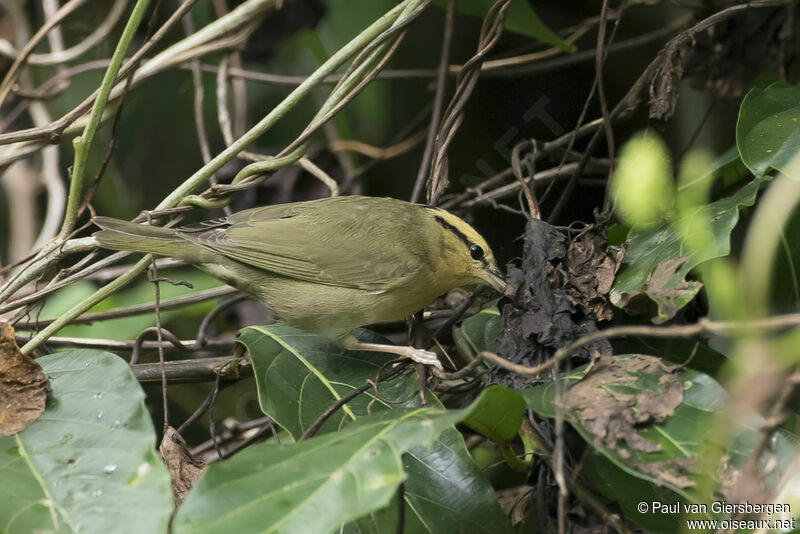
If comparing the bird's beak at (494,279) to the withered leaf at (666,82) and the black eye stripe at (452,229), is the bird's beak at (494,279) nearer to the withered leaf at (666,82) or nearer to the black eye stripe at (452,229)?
the black eye stripe at (452,229)

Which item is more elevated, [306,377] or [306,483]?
[306,483]

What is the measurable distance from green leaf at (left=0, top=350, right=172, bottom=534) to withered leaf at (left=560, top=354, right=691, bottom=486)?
963mm

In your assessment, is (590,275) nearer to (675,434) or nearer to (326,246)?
(675,434)

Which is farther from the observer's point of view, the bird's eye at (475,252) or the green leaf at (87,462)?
the bird's eye at (475,252)

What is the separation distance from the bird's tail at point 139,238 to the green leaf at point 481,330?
1.06 meters

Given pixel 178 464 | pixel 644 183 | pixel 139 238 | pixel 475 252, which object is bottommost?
pixel 178 464

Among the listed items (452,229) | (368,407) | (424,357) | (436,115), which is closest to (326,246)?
(452,229)

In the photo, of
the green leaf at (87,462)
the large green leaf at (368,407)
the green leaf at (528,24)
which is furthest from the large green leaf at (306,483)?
the green leaf at (528,24)

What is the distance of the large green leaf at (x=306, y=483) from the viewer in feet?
4.77

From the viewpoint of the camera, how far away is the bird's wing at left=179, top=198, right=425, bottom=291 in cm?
293

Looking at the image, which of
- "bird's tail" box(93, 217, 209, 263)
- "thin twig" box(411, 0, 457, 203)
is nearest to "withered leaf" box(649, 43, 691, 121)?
"thin twig" box(411, 0, 457, 203)

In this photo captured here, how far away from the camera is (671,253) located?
2.10m

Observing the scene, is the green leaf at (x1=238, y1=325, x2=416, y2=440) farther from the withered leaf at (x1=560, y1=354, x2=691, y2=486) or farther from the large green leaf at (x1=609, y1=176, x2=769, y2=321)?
the large green leaf at (x1=609, y1=176, x2=769, y2=321)

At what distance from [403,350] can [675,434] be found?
97cm
